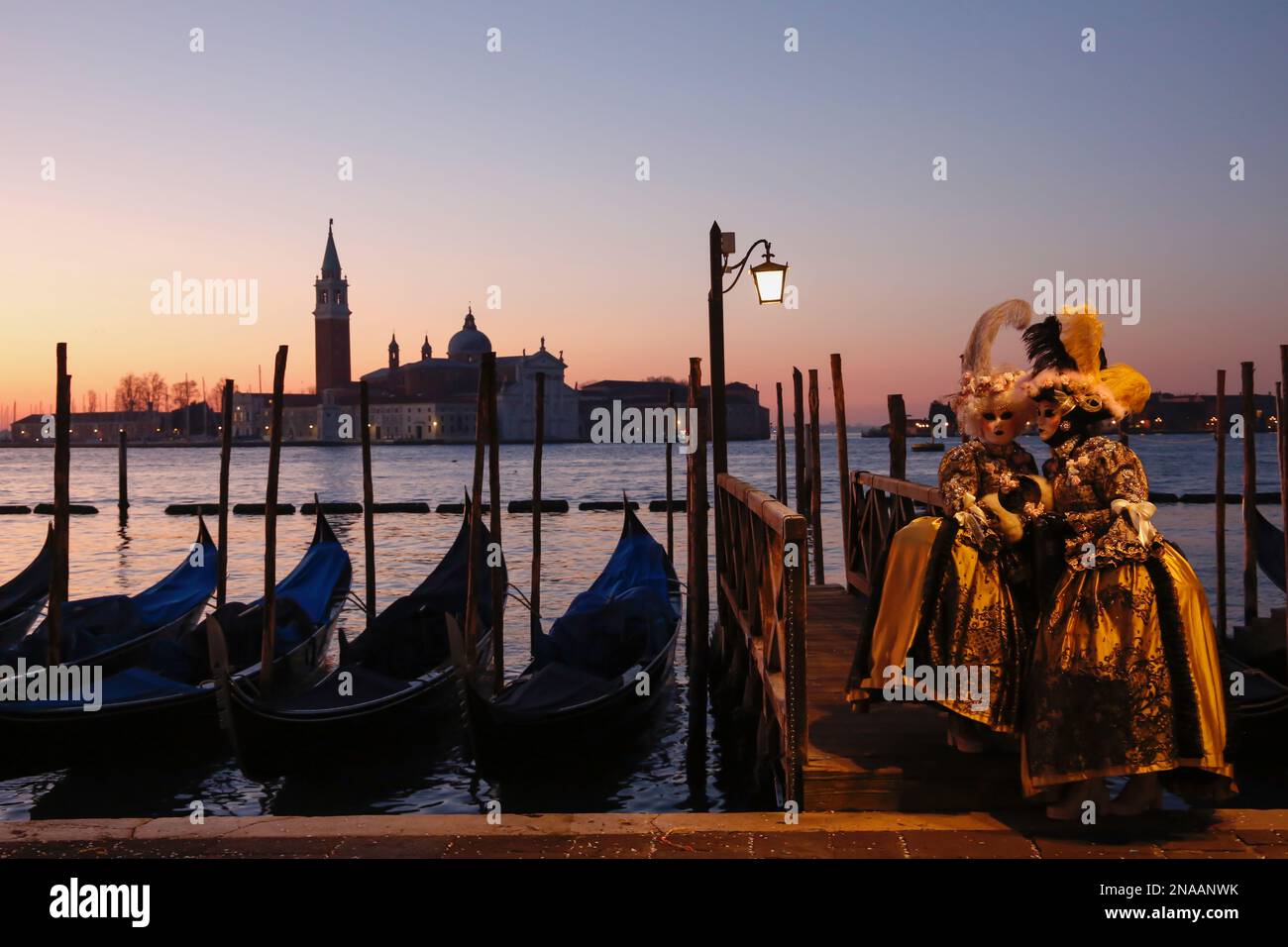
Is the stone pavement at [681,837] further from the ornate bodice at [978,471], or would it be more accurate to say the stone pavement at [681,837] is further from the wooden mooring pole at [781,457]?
the wooden mooring pole at [781,457]

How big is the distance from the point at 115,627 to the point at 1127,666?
7026 millimetres

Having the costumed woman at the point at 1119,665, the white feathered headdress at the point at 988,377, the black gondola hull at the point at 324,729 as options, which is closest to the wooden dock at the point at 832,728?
the costumed woman at the point at 1119,665

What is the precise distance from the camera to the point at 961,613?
10.2 feet

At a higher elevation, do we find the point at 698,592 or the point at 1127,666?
the point at 1127,666

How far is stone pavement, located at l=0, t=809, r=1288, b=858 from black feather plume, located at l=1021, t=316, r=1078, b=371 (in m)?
1.19

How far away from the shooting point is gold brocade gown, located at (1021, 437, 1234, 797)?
291cm

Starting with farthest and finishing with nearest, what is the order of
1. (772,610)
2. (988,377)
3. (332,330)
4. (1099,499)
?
1. (332,330)
2. (772,610)
3. (988,377)
4. (1099,499)

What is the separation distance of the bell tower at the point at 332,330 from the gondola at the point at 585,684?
95.4 metres

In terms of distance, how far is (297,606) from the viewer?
845 cm

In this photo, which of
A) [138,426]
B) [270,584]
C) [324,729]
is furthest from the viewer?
[138,426]

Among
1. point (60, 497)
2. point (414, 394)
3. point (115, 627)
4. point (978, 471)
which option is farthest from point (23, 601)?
point (414, 394)

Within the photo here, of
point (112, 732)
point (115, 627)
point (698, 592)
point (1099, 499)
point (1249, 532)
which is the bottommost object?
point (112, 732)

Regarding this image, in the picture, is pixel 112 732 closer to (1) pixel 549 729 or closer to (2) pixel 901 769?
(1) pixel 549 729
